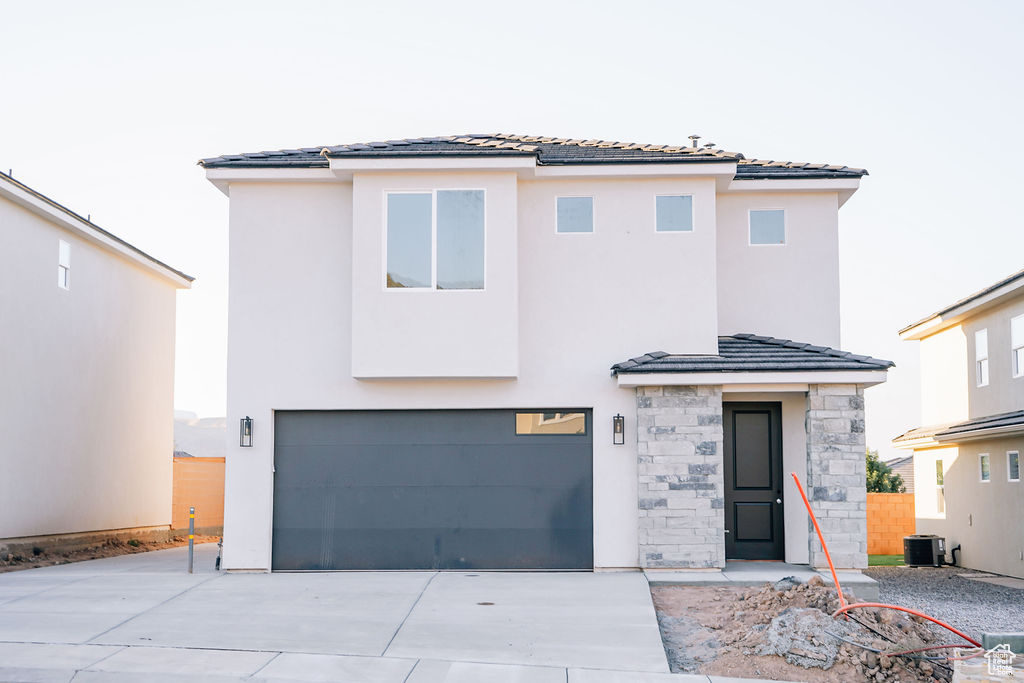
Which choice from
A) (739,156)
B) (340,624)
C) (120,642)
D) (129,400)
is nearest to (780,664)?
(340,624)

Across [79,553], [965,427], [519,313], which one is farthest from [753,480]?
[79,553]

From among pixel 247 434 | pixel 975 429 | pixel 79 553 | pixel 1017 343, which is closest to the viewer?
pixel 247 434

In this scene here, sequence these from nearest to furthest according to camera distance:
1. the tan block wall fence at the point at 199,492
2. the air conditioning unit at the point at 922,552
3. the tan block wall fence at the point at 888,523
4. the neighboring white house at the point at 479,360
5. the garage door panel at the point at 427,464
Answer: the neighboring white house at the point at 479,360 → the garage door panel at the point at 427,464 → the air conditioning unit at the point at 922,552 → the tan block wall fence at the point at 199,492 → the tan block wall fence at the point at 888,523

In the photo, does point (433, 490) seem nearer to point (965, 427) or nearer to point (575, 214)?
point (575, 214)

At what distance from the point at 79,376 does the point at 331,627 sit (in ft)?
32.9

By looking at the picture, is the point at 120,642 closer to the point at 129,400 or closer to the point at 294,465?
the point at 294,465

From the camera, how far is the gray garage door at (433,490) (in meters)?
15.0

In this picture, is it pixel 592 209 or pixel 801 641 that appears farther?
pixel 592 209

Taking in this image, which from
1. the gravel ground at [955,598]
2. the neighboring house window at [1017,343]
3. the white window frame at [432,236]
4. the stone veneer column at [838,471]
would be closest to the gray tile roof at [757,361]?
the stone veneer column at [838,471]

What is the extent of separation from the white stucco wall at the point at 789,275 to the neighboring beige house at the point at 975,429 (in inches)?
140

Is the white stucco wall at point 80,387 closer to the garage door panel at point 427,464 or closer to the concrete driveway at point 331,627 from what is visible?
the concrete driveway at point 331,627

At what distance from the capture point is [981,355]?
19.9 m

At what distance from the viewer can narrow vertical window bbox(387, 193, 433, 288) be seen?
14.7 metres

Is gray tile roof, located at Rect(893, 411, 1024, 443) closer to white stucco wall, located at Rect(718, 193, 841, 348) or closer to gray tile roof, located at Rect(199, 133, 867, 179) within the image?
white stucco wall, located at Rect(718, 193, 841, 348)
